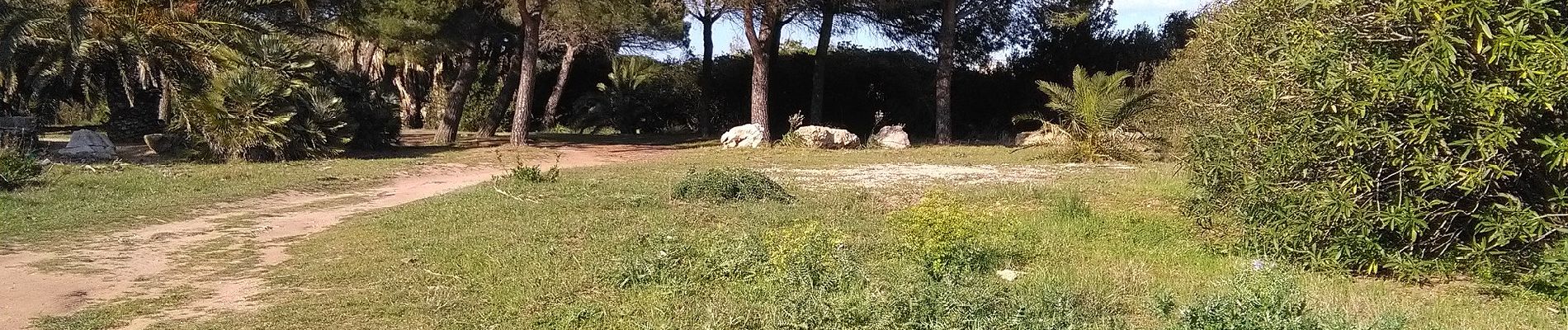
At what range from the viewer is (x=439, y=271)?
6559mm

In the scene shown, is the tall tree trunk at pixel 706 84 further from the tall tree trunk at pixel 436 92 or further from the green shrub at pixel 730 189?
the green shrub at pixel 730 189

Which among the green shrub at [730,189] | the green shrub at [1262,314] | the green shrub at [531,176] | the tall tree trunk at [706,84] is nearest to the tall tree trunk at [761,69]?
the tall tree trunk at [706,84]

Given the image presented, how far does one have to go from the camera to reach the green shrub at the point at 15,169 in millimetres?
10438

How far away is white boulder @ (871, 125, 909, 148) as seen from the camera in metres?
20.5

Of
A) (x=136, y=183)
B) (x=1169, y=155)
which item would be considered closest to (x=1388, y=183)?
(x=1169, y=155)

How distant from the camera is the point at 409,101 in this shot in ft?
94.7

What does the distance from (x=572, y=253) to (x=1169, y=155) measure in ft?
33.0

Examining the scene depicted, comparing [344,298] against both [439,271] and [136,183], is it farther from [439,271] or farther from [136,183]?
[136,183]

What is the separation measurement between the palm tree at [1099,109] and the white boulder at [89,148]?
13548 millimetres

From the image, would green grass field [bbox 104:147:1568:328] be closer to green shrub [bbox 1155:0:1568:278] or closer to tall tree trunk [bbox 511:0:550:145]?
green shrub [bbox 1155:0:1568:278]

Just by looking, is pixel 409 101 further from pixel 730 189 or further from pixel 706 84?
pixel 730 189

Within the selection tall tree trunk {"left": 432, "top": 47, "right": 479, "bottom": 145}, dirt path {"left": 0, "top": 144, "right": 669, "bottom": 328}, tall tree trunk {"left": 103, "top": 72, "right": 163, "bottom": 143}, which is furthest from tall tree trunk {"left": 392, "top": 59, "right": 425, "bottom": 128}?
Result: dirt path {"left": 0, "top": 144, "right": 669, "bottom": 328}

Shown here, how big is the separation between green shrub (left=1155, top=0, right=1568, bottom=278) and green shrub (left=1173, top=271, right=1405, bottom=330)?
140cm

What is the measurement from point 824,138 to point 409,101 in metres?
14.1
